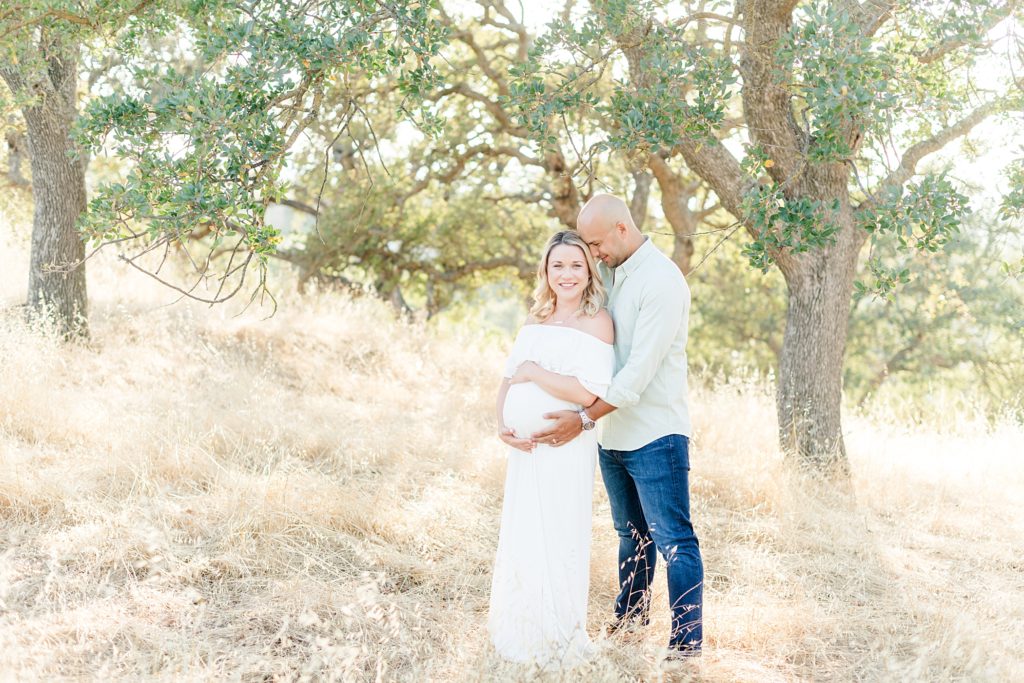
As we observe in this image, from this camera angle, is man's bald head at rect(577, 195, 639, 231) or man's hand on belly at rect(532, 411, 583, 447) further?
man's bald head at rect(577, 195, 639, 231)

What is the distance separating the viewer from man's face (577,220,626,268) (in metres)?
3.74

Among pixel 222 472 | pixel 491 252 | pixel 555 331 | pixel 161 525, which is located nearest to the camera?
pixel 555 331

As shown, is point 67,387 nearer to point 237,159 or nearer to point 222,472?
point 222,472

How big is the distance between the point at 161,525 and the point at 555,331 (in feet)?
9.39

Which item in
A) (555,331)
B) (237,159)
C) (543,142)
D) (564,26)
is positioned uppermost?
(564,26)

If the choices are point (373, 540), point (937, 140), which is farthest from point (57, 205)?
point (937, 140)

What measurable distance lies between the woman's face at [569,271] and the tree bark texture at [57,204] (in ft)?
21.2

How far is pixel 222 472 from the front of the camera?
5621 mm

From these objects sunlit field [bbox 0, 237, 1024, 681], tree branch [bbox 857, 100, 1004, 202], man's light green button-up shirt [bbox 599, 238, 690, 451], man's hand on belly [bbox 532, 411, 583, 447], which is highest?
tree branch [bbox 857, 100, 1004, 202]

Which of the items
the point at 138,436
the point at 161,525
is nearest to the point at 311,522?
the point at 161,525

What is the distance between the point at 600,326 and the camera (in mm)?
3678

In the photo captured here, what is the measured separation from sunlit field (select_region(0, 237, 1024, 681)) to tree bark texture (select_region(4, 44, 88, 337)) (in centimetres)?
45

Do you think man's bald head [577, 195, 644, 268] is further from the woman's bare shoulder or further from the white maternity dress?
the white maternity dress

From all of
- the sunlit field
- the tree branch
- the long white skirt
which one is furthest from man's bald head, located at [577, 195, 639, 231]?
the tree branch
